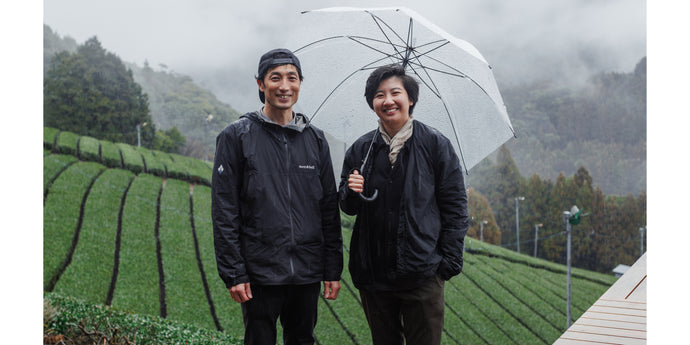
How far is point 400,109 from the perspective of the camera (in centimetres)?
196

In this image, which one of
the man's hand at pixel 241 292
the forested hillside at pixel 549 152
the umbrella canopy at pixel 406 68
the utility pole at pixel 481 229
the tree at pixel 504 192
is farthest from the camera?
the tree at pixel 504 192

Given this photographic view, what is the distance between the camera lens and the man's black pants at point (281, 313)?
6.48ft

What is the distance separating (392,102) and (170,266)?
6805 millimetres

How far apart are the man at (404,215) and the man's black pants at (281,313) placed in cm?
27

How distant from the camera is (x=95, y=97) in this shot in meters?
10.8

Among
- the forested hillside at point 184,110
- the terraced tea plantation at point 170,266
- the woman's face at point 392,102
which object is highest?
the forested hillside at point 184,110

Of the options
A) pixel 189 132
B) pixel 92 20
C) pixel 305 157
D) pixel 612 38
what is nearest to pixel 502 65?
pixel 612 38

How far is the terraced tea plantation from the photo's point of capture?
6953 mm

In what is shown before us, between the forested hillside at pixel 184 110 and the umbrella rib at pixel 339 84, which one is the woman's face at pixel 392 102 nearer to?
the umbrella rib at pixel 339 84

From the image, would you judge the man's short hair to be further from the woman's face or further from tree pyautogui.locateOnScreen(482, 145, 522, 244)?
tree pyautogui.locateOnScreen(482, 145, 522, 244)

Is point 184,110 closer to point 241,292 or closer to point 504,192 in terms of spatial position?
point 504,192

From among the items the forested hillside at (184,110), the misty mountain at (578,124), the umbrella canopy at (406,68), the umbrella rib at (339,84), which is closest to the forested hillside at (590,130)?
the misty mountain at (578,124)

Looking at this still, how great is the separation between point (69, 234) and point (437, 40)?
7556mm

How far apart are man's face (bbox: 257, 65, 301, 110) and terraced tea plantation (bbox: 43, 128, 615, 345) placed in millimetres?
5558
